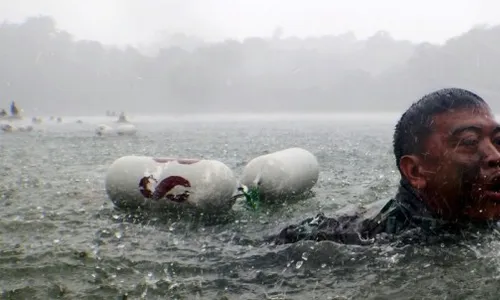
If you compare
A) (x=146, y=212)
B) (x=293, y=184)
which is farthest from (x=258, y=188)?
(x=146, y=212)

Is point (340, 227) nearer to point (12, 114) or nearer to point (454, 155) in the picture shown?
point (454, 155)

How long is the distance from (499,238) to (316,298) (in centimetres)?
194

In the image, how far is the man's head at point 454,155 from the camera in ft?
12.6

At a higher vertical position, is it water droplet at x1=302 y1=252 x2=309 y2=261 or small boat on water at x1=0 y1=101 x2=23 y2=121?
small boat on water at x1=0 y1=101 x2=23 y2=121

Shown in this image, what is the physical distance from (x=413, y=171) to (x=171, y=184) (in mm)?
3747

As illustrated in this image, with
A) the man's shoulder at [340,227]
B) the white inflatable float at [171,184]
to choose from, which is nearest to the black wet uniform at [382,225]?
the man's shoulder at [340,227]

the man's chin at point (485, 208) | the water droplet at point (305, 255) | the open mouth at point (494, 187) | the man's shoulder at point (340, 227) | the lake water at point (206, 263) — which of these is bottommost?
the lake water at point (206, 263)

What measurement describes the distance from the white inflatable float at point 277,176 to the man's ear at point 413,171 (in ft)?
12.1

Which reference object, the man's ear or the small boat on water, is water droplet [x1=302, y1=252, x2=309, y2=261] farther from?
the small boat on water

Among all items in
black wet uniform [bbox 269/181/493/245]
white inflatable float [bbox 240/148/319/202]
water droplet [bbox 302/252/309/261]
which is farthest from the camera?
white inflatable float [bbox 240/148/319/202]

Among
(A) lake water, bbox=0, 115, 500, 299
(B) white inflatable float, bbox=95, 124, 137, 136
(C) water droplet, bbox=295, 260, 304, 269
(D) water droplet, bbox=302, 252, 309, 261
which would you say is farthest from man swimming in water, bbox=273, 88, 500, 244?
(B) white inflatable float, bbox=95, 124, 137, 136

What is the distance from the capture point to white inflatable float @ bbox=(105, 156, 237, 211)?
22.7 ft

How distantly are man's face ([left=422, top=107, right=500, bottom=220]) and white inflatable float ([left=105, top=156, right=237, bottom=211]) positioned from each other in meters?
3.47

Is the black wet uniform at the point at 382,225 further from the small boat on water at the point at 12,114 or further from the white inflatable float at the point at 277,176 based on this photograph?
the small boat on water at the point at 12,114
